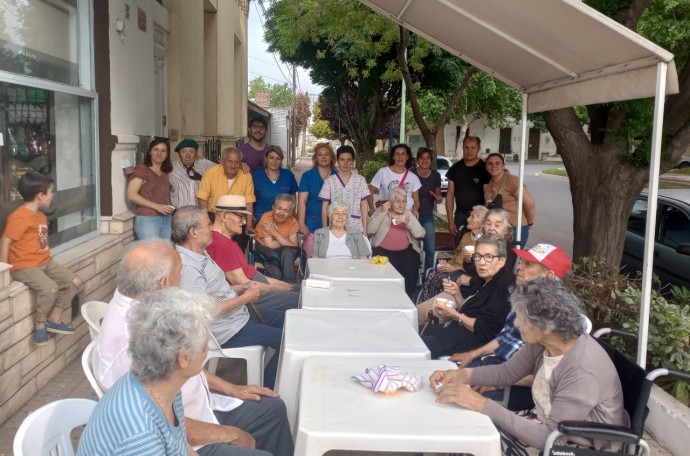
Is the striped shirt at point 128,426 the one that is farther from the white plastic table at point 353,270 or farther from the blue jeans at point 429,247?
the blue jeans at point 429,247

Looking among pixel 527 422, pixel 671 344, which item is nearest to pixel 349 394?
pixel 527 422

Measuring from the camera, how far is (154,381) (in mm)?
2064

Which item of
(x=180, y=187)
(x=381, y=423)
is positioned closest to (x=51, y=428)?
(x=381, y=423)

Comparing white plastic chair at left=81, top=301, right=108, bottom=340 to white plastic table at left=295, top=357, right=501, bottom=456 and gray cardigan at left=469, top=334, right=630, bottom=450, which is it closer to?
white plastic table at left=295, top=357, right=501, bottom=456

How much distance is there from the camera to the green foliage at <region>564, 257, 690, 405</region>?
4.14 meters

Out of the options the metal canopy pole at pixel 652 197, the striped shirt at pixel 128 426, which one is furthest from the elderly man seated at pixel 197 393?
the metal canopy pole at pixel 652 197

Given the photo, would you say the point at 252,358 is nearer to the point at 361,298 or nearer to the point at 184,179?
the point at 361,298

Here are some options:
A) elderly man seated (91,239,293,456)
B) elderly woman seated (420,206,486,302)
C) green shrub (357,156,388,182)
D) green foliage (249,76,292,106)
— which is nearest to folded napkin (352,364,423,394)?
elderly man seated (91,239,293,456)

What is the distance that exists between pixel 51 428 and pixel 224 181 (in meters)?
4.33

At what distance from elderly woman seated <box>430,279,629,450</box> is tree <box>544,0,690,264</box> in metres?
3.76

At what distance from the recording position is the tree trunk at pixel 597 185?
6113 mm

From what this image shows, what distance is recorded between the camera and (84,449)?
1.94 m

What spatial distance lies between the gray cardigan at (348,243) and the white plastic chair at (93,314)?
2.36 m

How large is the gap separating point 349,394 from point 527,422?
2.46 ft
